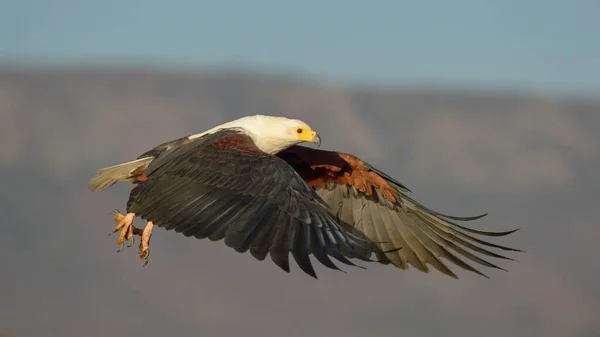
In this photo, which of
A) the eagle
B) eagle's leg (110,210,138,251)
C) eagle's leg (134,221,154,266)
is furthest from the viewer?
eagle's leg (110,210,138,251)

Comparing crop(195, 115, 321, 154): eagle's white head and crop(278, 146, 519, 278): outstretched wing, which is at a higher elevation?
crop(195, 115, 321, 154): eagle's white head

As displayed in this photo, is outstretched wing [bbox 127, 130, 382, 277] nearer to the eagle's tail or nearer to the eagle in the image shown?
the eagle

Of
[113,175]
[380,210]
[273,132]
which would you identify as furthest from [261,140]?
[380,210]

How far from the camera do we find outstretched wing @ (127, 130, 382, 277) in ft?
35.1

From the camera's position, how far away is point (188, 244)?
7550 cm

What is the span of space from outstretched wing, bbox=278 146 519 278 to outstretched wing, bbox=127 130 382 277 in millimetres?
1532

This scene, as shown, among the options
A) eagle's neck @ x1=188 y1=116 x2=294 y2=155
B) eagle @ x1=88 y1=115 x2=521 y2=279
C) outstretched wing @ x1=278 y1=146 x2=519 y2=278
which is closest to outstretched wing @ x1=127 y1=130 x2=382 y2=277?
eagle @ x1=88 y1=115 x2=521 y2=279

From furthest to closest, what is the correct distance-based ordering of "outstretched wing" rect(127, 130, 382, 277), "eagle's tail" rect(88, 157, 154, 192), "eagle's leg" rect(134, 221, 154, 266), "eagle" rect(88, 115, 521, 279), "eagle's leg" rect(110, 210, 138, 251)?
"eagle's tail" rect(88, 157, 154, 192)
"eagle's leg" rect(110, 210, 138, 251)
"eagle's leg" rect(134, 221, 154, 266)
"eagle" rect(88, 115, 521, 279)
"outstretched wing" rect(127, 130, 382, 277)

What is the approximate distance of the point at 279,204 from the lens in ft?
36.9

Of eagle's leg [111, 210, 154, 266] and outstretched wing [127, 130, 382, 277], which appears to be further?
eagle's leg [111, 210, 154, 266]

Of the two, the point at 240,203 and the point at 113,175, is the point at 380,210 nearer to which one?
the point at 113,175

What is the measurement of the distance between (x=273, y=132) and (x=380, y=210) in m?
1.72

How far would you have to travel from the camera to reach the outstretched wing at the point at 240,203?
10688mm

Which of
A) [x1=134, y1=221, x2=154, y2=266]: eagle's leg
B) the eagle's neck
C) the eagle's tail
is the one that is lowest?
[x1=134, y1=221, x2=154, y2=266]: eagle's leg
